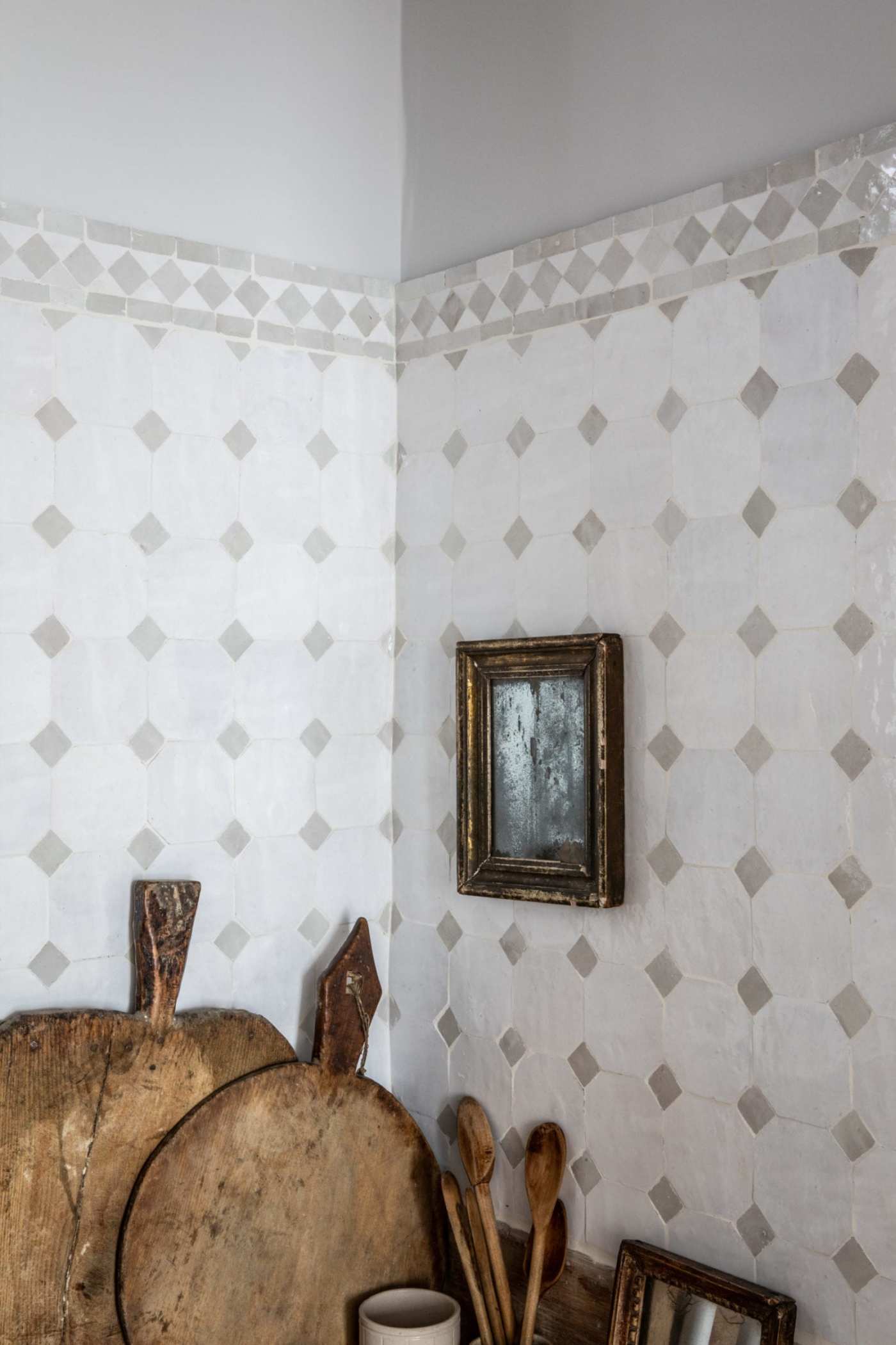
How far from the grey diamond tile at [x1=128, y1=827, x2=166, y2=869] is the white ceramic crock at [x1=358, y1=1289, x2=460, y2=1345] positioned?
62 cm

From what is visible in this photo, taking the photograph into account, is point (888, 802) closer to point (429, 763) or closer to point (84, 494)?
point (429, 763)

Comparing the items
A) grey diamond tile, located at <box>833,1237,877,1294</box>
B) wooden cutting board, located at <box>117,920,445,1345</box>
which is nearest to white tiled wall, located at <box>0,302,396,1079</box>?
wooden cutting board, located at <box>117,920,445,1345</box>

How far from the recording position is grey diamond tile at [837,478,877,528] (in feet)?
4.06

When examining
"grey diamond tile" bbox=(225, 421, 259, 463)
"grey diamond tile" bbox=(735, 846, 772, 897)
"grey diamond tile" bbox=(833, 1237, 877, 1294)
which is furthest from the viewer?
"grey diamond tile" bbox=(225, 421, 259, 463)

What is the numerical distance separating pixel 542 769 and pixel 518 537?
12.3 inches

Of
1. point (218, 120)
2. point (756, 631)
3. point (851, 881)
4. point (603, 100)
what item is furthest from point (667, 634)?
point (218, 120)

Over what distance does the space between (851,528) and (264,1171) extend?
1027mm

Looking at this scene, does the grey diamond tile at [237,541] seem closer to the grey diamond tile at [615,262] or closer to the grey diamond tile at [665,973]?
the grey diamond tile at [615,262]

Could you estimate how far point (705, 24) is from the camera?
4.60ft

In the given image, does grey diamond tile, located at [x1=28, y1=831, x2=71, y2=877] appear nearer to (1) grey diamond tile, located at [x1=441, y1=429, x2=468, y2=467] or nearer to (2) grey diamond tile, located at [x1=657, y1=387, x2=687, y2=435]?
(1) grey diamond tile, located at [x1=441, y1=429, x2=468, y2=467]

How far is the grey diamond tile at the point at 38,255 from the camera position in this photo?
1458mm

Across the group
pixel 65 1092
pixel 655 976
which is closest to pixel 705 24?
pixel 655 976

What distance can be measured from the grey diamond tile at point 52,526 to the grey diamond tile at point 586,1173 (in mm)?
981

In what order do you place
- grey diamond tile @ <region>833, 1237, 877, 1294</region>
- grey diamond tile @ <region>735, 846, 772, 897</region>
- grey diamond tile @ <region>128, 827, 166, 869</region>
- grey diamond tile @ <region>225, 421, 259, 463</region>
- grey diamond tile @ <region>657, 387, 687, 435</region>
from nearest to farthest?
grey diamond tile @ <region>833, 1237, 877, 1294</region>
grey diamond tile @ <region>735, 846, 772, 897</region>
grey diamond tile @ <region>657, 387, 687, 435</region>
grey diamond tile @ <region>128, 827, 166, 869</region>
grey diamond tile @ <region>225, 421, 259, 463</region>
